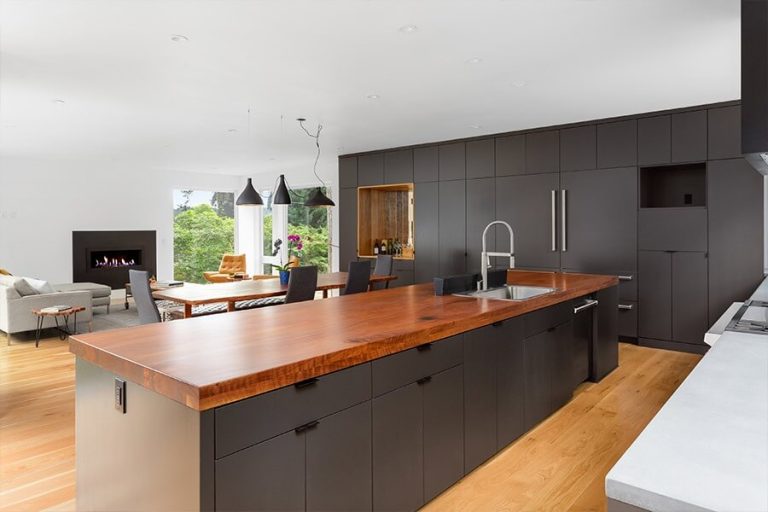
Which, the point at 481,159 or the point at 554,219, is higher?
the point at 481,159

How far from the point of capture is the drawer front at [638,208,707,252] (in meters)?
4.93

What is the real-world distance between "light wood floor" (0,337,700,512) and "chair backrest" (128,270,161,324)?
2.55 feet

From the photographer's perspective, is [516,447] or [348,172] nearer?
[516,447]

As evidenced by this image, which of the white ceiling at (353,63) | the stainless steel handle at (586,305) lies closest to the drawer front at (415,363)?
the stainless steel handle at (586,305)

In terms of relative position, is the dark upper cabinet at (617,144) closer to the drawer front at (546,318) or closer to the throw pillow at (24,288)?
the drawer front at (546,318)

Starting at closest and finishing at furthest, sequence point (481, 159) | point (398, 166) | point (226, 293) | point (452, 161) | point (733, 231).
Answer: point (226, 293) → point (733, 231) → point (481, 159) → point (452, 161) → point (398, 166)

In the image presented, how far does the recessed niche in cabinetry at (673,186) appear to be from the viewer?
523cm

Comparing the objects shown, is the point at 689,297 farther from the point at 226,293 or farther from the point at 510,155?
the point at 226,293

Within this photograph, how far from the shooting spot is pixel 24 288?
5.73 m

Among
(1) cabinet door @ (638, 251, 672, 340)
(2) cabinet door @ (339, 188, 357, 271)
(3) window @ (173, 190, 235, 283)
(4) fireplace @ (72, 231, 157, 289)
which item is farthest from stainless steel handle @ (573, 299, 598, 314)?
(3) window @ (173, 190, 235, 283)

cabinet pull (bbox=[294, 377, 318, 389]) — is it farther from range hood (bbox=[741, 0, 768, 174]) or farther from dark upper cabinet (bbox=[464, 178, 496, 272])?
dark upper cabinet (bbox=[464, 178, 496, 272])

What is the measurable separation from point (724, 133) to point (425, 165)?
349 centimetres

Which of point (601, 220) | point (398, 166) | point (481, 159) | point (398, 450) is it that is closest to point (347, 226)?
point (398, 166)

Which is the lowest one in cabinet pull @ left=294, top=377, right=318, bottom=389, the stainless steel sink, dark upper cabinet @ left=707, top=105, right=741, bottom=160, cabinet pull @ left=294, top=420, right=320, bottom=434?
cabinet pull @ left=294, top=420, right=320, bottom=434
